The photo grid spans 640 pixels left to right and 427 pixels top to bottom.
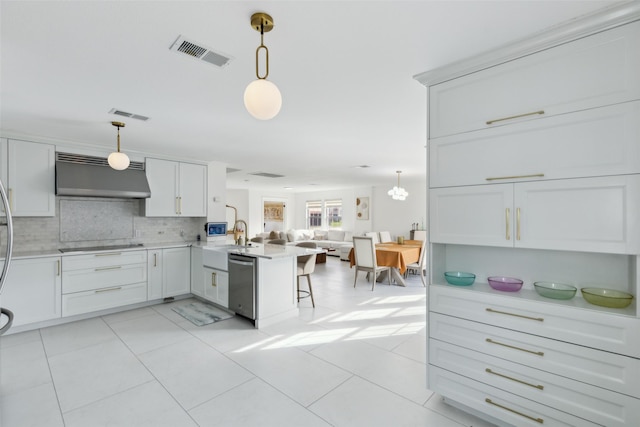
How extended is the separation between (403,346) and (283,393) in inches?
55.5

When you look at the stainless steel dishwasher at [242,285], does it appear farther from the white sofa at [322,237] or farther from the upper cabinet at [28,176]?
the white sofa at [322,237]

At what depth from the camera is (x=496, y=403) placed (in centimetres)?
185

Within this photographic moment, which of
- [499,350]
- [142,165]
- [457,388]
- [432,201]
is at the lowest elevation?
[457,388]

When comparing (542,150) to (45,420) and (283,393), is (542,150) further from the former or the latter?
(45,420)

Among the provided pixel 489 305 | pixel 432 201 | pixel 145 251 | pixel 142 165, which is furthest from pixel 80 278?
pixel 489 305

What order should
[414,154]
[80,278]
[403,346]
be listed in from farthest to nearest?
[414,154], [80,278], [403,346]

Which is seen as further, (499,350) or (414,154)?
(414,154)

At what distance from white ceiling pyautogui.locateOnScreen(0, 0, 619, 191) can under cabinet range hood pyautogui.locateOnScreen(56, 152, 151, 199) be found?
1.53ft

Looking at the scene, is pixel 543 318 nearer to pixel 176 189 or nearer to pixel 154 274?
pixel 154 274

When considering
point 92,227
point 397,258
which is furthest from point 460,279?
point 92,227

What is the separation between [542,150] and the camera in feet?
5.63

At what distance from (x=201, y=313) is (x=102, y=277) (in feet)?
4.58

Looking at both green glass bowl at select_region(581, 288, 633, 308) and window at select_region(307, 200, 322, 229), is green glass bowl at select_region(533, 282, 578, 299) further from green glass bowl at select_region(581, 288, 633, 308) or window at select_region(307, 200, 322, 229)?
window at select_region(307, 200, 322, 229)

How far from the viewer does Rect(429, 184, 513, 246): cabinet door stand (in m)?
1.85
